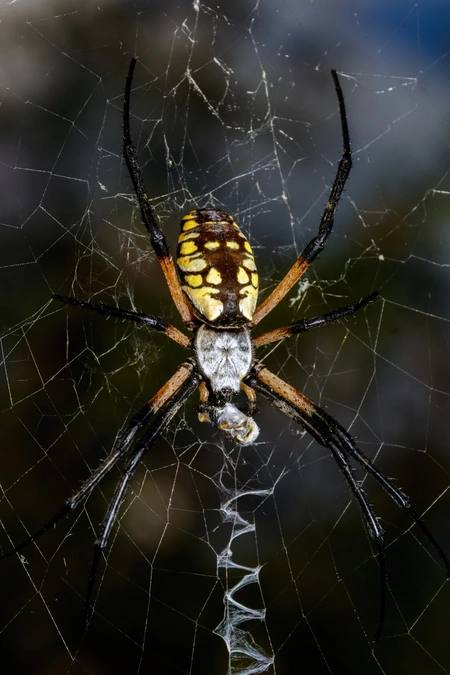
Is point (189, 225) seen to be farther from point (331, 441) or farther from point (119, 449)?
point (331, 441)

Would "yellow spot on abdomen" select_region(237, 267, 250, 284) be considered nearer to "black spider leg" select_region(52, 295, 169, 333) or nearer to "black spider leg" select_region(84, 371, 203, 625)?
"black spider leg" select_region(52, 295, 169, 333)

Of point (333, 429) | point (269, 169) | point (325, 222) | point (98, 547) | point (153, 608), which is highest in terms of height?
point (269, 169)

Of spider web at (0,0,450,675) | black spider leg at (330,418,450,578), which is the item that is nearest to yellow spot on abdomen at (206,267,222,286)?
black spider leg at (330,418,450,578)

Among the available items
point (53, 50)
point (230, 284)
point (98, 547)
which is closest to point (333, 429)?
point (230, 284)

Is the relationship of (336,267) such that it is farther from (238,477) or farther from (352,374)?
(238,477)

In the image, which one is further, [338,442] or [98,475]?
[338,442]

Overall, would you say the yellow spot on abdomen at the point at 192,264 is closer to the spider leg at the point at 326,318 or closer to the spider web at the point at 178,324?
the spider leg at the point at 326,318

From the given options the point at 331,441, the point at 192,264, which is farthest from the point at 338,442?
the point at 192,264
